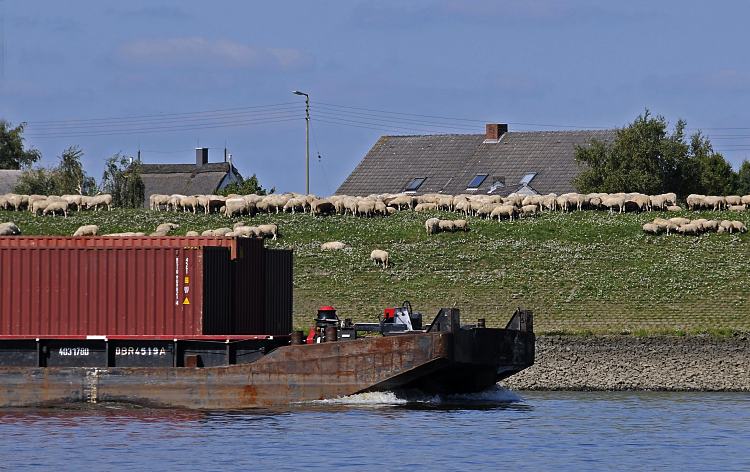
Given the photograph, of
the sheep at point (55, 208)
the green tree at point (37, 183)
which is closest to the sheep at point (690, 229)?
the sheep at point (55, 208)

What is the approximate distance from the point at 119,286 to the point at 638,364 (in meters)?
18.1

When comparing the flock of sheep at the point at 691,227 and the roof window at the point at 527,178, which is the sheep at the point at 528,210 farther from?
the roof window at the point at 527,178

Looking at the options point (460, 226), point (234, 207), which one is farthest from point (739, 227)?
point (234, 207)

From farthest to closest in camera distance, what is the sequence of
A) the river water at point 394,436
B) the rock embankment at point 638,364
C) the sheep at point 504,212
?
the sheep at point 504,212, the rock embankment at point 638,364, the river water at point 394,436

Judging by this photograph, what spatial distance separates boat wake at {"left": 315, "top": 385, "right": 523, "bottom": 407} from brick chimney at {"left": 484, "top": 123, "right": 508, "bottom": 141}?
62115mm

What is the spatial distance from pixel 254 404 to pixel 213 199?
1581 inches

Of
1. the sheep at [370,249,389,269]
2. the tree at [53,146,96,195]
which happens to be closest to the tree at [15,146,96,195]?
the tree at [53,146,96,195]

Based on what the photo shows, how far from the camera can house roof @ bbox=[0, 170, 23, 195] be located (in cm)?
11800

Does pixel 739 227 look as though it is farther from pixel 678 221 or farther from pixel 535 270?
pixel 535 270

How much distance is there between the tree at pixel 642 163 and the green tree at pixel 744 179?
51.0 ft

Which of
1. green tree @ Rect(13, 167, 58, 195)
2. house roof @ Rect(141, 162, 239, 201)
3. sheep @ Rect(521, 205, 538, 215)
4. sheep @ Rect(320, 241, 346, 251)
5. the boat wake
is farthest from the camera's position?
house roof @ Rect(141, 162, 239, 201)

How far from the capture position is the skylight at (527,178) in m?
101

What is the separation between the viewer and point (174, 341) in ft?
138

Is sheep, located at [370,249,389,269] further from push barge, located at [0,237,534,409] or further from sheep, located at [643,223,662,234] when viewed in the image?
push barge, located at [0,237,534,409]
